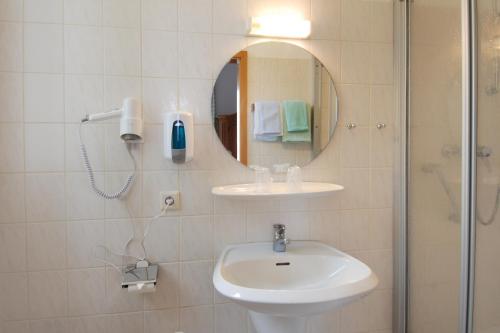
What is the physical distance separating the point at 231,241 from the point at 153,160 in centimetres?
51

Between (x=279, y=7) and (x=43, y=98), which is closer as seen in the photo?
(x=43, y=98)

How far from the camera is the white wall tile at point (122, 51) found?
1.19 meters

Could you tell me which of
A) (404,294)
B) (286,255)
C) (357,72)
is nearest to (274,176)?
A: (286,255)

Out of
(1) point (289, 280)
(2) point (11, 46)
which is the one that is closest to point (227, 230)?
(1) point (289, 280)

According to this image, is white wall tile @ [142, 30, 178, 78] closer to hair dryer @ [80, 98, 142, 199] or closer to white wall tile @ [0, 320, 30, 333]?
hair dryer @ [80, 98, 142, 199]

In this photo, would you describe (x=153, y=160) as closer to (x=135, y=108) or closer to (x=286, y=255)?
(x=135, y=108)

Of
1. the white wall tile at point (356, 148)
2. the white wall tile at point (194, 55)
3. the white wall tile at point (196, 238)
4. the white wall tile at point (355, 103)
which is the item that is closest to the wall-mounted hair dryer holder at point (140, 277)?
the white wall tile at point (196, 238)

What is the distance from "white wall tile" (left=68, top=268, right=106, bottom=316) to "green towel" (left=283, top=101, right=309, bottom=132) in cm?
107

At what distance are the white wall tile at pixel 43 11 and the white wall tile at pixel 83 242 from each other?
34.0 inches

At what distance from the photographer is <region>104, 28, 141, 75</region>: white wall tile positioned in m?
1.19

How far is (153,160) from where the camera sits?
1.22 meters

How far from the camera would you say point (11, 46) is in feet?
3.72

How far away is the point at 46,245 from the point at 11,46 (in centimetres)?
84

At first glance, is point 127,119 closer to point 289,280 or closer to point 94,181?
point 94,181
